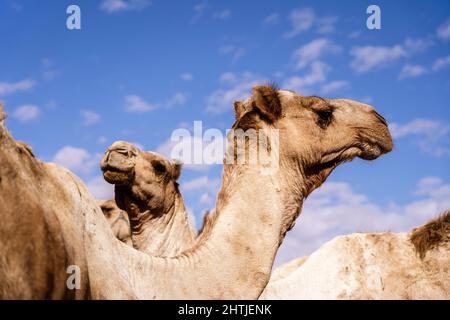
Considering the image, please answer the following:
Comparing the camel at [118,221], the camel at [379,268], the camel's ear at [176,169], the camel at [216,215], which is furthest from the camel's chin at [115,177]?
the camel at [379,268]

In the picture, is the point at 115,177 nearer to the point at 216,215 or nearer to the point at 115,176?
the point at 115,176

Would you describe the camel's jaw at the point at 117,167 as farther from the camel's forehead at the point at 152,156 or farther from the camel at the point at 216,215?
the camel at the point at 216,215

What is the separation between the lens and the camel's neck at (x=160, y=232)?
25.8 feet

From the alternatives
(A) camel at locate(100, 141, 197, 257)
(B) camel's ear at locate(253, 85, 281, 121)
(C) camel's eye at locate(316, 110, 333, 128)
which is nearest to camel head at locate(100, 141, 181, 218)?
(A) camel at locate(100, 141, 197, 257)

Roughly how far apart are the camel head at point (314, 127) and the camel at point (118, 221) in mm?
4570

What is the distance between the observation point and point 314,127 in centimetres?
481

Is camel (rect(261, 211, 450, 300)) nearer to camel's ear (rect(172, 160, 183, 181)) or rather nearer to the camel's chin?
camel's ear (rect(172, 160, 183, 181))

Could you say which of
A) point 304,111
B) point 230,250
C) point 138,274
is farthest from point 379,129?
point 138,274

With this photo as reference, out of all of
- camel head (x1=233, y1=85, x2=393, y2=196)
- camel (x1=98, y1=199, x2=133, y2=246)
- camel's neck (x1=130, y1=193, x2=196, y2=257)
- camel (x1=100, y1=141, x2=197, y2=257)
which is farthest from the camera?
camel (x1=98, y1=199, x2=133, y2=246)

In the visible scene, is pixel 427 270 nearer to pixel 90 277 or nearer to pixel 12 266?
pixel 90 277

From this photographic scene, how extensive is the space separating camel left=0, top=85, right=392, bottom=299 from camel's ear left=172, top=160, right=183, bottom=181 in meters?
3.59

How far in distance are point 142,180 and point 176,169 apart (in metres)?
0.93

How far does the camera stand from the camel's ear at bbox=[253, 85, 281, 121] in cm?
468
